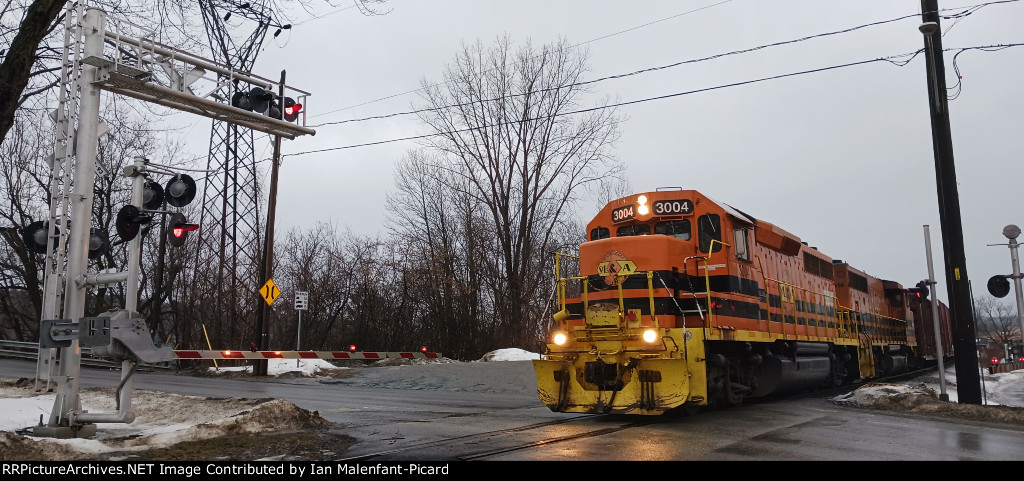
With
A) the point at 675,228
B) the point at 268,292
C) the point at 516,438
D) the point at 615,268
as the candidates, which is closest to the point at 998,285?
the point at 675,228

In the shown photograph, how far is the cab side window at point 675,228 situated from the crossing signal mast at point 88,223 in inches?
284

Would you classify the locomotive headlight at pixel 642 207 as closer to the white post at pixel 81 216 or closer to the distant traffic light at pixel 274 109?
the distant traffic light at pixel 274 109

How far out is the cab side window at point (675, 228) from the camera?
11.6 meters

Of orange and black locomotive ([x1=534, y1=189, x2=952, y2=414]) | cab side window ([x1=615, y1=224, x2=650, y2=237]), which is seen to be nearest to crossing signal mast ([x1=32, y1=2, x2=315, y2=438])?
orange and black locomotive ([x1=534, y1=189, x2=952, y2=414])

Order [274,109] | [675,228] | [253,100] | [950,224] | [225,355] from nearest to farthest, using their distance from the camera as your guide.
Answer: [253,100]
[274,109]
[675,228]
[950,224]
[225,355]

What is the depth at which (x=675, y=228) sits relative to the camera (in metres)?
11.7

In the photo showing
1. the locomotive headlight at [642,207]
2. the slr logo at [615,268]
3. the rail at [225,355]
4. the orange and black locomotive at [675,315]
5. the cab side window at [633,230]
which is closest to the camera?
the orange and black locomotive at [675,315]

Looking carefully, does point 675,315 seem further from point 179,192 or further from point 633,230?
point 179,192

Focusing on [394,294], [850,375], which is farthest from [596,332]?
[394,294]

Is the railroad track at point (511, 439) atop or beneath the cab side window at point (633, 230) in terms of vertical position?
beneath

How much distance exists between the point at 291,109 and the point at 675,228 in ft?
22.1

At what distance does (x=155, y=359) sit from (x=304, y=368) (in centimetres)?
1640

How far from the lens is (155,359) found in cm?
809

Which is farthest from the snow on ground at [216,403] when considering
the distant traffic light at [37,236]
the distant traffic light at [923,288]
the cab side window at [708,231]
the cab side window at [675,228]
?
the cab side window at [675,228]
